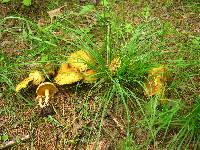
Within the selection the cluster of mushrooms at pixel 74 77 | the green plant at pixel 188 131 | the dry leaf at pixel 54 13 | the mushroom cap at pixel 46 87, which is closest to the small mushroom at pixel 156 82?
the cluster of mushrooms at pixel 74 77

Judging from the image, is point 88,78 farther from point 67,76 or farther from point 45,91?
point 45,91

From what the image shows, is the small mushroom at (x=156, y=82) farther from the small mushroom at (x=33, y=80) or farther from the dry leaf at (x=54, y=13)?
the dry leaf at (x=54, y=13)

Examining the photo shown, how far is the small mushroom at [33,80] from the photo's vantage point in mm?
2801

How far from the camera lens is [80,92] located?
293 centimetres

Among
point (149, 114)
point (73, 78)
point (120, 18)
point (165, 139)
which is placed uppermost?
point (120, 18)

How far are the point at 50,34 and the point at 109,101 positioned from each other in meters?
0.94

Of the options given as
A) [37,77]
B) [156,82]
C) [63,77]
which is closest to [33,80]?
[37,77]

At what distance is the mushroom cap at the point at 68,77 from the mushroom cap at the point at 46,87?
0.21 feet

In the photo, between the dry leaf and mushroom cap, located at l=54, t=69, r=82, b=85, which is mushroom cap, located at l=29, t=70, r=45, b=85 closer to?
mushroom cap, located at l=54, t=69, r=82, b=85

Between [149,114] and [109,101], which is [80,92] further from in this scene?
[149,114]

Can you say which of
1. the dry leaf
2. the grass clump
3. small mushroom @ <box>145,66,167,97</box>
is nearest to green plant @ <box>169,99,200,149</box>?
the grass clump

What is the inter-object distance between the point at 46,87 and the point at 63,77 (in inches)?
6.3

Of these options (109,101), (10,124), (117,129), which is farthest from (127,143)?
(10,124)

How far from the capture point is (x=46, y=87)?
2.81 m
